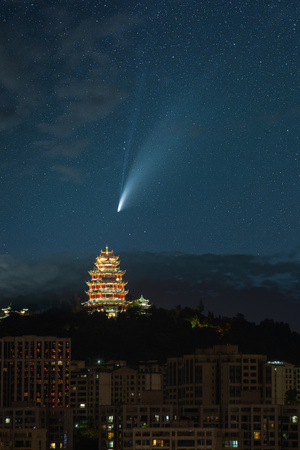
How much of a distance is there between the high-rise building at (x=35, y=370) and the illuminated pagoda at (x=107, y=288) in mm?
28126

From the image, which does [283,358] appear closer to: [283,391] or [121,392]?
[283,391]

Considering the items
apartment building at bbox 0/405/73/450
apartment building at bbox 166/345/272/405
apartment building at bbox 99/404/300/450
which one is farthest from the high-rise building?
apartment building at bbox 99/404/300/450

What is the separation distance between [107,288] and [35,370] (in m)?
33.3

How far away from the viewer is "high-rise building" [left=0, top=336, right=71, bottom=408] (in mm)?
77812

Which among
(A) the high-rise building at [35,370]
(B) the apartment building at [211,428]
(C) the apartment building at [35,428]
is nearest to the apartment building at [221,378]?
(A) the high-rise building at [35,370]

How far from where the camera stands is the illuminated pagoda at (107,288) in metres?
109

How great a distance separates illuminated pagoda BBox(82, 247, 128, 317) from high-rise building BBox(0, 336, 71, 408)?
1107 inches

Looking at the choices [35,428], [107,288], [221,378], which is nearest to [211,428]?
[35,428]

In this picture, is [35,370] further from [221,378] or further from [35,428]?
[35,428]

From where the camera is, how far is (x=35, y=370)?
257 feet

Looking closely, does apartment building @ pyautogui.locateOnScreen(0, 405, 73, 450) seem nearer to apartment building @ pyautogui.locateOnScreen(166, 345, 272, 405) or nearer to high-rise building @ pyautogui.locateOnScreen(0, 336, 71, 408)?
apartment building @ pyautogui.locateOnScreen(166, 345, 272, 405)

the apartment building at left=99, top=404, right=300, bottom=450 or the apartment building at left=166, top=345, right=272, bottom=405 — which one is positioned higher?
the apartment building at left=166, top=345, right=272, bottom=405

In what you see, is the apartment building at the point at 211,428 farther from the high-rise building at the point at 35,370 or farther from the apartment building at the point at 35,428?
the high-rise building at the point at 35,370

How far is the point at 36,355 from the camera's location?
78.6m
